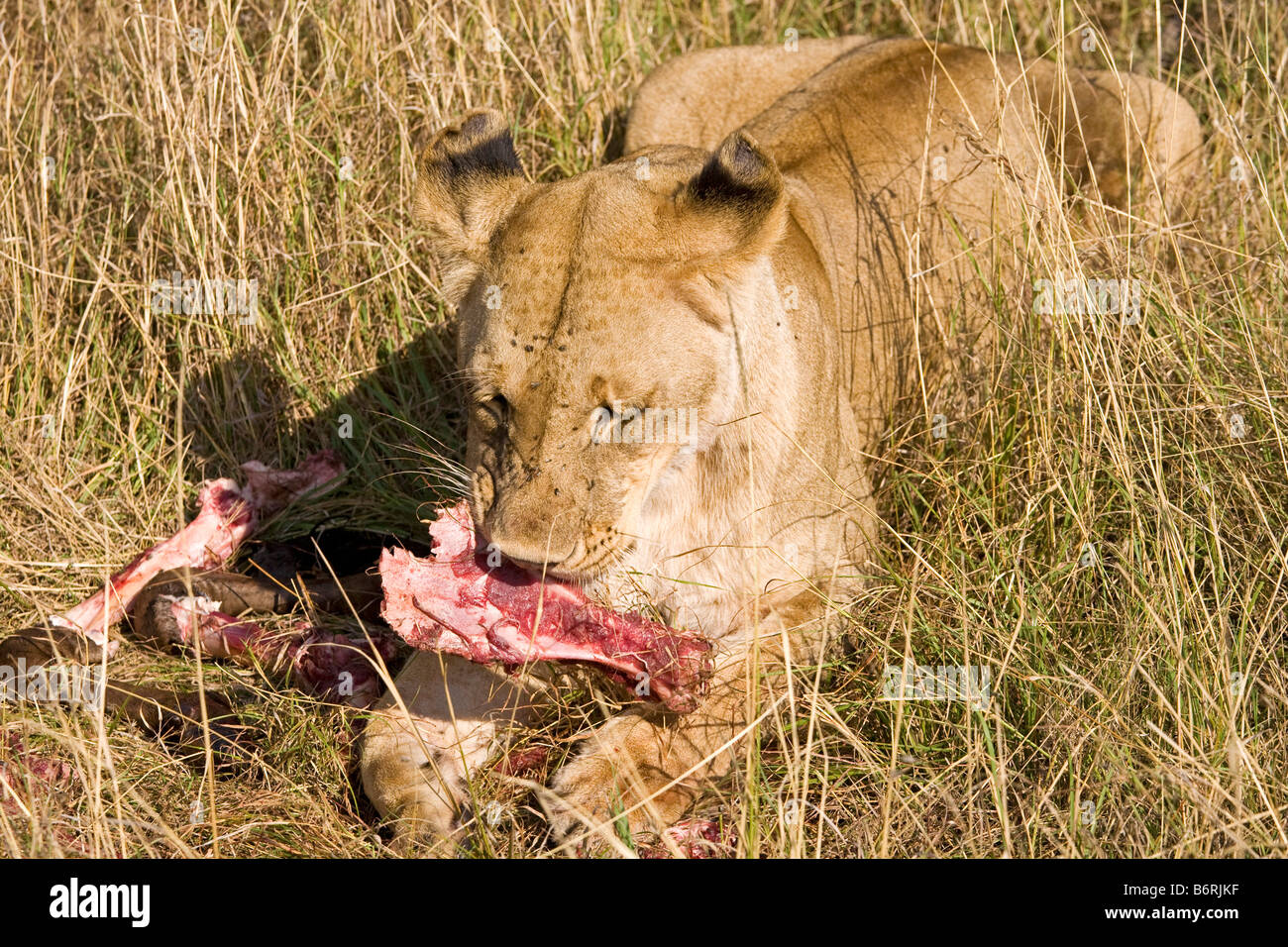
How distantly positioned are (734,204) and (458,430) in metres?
1.66

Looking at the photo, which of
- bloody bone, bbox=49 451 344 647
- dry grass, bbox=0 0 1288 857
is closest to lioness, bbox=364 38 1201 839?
dry grass, bbox=0 0 1288 857

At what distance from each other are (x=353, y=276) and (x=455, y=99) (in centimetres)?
74

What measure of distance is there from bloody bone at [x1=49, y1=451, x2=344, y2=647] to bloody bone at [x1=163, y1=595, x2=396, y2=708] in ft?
0.54

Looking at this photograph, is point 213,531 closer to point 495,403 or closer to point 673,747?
point 495,403

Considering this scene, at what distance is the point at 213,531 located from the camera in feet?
12.7

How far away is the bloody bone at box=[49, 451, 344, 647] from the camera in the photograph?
11.8 ft

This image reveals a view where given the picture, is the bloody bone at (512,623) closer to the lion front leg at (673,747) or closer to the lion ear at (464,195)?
the lion front leg at (673,747)

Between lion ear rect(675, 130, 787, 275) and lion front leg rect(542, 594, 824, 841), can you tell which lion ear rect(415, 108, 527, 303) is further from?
lion front leg rect(542, 594, 824, 841)

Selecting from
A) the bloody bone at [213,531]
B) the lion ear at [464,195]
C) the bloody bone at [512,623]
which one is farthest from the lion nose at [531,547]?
the bloody bone at [213,531]

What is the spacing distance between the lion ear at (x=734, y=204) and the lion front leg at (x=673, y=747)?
792 millimetres

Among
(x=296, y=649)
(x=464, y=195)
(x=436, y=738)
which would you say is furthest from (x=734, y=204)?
(x=296, y=649)

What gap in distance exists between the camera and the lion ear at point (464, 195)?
3.01 metres
